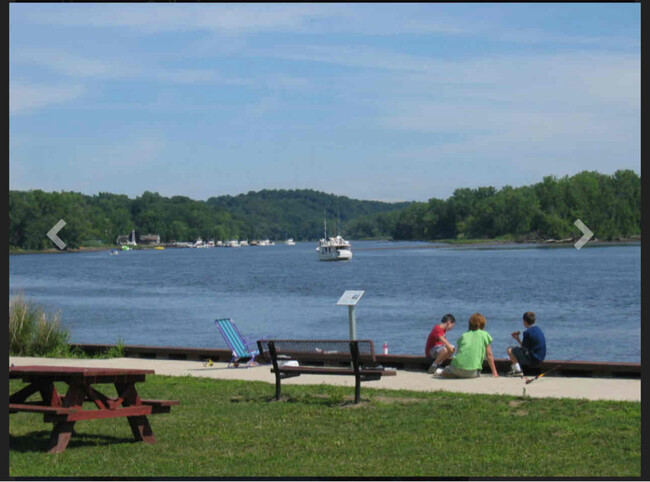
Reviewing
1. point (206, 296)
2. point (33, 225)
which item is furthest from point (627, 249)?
point (33, 225)

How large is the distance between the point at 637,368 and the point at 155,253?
574 feet

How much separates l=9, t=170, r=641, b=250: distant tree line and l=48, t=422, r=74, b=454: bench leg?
6162 millimetres

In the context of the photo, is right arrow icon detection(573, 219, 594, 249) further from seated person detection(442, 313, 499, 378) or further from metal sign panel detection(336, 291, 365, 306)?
metal sign panel detection(336, 291, 365, 306)

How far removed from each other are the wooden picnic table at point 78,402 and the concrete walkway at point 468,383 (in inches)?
129

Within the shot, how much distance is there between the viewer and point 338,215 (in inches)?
5620

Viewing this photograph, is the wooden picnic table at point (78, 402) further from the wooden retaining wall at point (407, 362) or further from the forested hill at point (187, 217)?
the forested hill at point (187, 217)

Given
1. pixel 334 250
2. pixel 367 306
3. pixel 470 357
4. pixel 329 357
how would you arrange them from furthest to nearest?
pixel 334 250 < pixel 367 306 < pixel 470 357 < pixel 329 357

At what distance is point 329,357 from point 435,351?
123 inches

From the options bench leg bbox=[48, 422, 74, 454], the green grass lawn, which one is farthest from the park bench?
bench leg bbox=[48, 422, 74, 454]

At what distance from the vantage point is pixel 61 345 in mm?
16266

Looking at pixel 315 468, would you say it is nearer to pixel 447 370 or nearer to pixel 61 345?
pixel 447 370

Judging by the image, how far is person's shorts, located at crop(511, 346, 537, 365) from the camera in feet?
39.4

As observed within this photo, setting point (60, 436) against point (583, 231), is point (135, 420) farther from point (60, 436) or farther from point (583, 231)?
Answer: point (583, 231)

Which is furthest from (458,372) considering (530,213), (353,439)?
(530,213)
